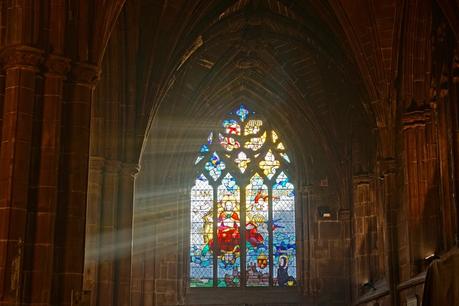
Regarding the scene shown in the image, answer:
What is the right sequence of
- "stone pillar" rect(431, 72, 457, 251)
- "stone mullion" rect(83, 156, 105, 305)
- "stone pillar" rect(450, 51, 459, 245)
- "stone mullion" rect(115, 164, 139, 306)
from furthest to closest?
1. "stone mullion" rect(115, 164, 139, 306)
2. "stone mullion" rect(83, 156, 105, 305)
3. "stone pillar" rect(431, 72, 457, 251)
4. "stone pillar" rect(450, 51, 459, 245)

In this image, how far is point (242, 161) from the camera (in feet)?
87.7

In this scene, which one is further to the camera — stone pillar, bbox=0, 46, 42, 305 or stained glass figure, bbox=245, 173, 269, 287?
→ stained glass figure, bbox=245, 173, 269, 287

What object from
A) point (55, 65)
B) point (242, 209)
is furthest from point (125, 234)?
point (242, 209)

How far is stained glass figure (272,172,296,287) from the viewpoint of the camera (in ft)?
83.4

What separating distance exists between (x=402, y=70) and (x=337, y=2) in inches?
84.1

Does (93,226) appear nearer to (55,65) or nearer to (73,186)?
(73,186)

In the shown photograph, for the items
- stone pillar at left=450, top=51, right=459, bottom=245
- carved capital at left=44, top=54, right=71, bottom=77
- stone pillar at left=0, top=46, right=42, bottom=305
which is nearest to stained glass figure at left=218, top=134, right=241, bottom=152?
stone pillar at left=450, top=51, right=459, bottom=245

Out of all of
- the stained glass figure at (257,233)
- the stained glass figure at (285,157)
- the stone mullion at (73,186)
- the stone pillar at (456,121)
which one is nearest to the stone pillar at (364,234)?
the stained glass figure at (257,233)

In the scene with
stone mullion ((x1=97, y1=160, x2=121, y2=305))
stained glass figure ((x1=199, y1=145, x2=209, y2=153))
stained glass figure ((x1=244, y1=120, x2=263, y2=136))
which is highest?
stained glass figure ((x1=244, y1=120, x2=263, y2=136))

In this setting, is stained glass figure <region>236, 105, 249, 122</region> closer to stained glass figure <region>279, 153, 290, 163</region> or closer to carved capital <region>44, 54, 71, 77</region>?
stained glass figure <region>279, 153, 290, 163</region>

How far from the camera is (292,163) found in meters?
26.4

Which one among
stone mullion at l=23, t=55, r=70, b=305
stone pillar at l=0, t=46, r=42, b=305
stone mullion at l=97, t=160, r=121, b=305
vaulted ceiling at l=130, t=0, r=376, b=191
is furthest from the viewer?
vaulted ceiling at l=130, t=0, r=376, b=191

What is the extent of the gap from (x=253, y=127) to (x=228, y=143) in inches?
35.6

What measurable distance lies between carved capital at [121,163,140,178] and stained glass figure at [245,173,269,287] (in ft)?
24.3
